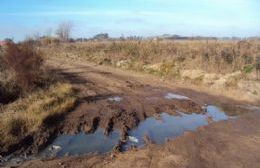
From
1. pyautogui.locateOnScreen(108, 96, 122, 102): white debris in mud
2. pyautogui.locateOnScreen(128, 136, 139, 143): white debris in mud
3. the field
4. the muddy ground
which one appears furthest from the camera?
pyautogui.locateOnScreen(108, 96, 122, 102): white debris in mud

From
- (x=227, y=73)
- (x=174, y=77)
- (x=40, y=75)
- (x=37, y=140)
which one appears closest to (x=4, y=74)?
(x=40, y=75)

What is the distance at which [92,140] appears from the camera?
8.93 meters

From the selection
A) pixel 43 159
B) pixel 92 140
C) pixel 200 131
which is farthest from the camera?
pixel 200 131

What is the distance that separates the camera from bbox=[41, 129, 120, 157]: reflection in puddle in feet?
26.5

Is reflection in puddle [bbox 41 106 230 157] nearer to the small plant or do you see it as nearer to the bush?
the bush

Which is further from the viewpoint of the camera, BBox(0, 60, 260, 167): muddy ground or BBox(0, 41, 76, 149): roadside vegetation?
BBox(0, 41, 76, 149): roadside vegetation

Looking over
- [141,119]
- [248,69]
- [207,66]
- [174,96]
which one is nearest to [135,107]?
[141,119]

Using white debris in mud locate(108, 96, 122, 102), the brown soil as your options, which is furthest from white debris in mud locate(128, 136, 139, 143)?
Result: white debris in mud locate(108, 96, 122, 102)

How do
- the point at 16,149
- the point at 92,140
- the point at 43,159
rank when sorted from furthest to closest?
the point at 92,140 → the point at 16,149 → the point at 43,159

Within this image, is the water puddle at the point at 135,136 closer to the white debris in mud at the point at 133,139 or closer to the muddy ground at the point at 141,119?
the white debris in mud at the point at 133,139

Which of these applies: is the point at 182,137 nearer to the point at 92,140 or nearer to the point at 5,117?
the point at 92,140

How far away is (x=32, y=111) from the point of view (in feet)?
32.8

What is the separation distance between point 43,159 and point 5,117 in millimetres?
2422

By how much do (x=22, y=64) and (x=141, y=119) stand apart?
5.82 m
